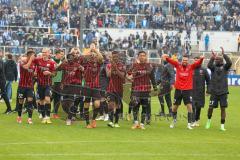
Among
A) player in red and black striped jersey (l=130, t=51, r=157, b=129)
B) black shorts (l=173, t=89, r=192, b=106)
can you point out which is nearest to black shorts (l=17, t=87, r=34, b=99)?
player in red and black striped jersey (l=130, t=51, r=157, b=129)

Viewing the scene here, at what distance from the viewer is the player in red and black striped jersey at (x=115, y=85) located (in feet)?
69.1

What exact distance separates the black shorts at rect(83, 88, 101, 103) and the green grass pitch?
77 centimetres

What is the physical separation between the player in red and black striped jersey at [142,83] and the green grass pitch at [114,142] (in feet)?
1.81

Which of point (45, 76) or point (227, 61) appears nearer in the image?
point (227, 61)

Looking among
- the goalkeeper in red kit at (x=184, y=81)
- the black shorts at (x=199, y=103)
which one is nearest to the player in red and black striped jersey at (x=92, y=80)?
the goalkeeper in red kit at (x=184, y=81)

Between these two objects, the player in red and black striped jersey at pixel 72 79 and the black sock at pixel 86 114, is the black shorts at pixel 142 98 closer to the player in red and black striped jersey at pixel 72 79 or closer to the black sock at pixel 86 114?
the black sock at pixel 86 114

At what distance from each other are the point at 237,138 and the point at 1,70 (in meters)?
9.17

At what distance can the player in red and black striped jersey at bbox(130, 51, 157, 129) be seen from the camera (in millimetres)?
20703

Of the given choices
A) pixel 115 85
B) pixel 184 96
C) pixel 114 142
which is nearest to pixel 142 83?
pixel 115 85

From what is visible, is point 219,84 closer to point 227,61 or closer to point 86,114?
point 227,61

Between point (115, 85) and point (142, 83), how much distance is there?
31.9 inches

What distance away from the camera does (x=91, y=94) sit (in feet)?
67.8

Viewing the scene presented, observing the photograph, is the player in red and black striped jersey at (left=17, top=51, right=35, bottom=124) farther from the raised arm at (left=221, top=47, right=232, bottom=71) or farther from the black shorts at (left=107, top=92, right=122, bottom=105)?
the raised arm at (left=221, top=47, right=232, bottom=71)

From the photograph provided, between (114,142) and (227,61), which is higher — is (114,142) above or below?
below
